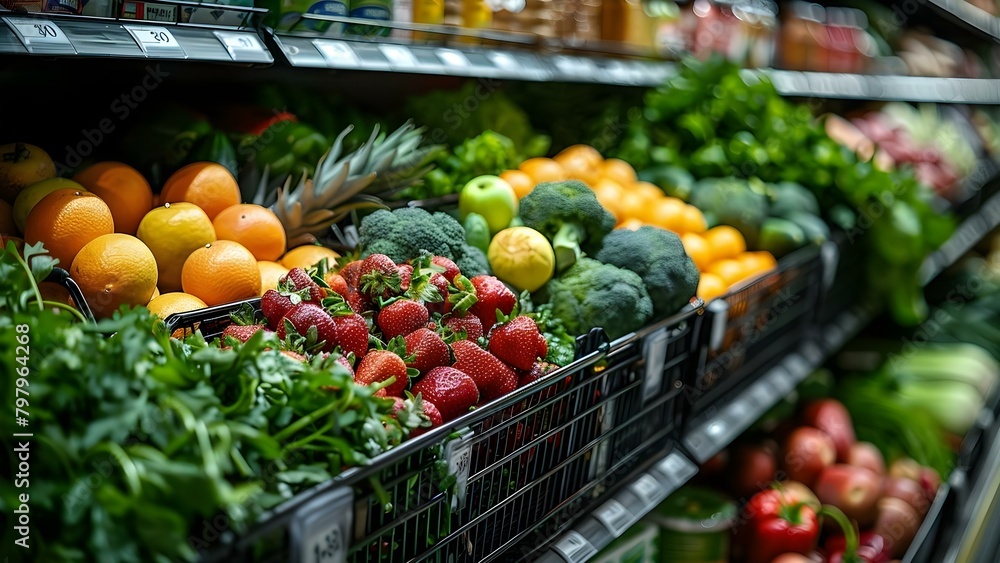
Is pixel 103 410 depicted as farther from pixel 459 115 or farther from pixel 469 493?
pixel 459 115

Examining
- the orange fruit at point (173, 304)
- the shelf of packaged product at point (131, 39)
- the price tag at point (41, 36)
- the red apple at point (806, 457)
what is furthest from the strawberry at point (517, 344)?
the red apple at point (806, 457)

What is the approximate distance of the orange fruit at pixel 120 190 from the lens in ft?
3.84

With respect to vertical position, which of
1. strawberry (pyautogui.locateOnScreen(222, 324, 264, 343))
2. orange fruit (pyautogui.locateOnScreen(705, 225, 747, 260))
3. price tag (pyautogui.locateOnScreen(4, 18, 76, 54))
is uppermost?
price tag (pyautogui.locateOnScreen(4, 18, 76, 54))

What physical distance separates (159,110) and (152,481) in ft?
3.14

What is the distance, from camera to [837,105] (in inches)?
144

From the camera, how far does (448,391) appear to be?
94 cm

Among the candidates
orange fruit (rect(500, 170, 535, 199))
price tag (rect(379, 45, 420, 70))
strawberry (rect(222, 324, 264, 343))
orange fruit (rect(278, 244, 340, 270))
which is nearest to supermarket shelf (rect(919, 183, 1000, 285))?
orange fruit (rect(500, 170, 535, 199))

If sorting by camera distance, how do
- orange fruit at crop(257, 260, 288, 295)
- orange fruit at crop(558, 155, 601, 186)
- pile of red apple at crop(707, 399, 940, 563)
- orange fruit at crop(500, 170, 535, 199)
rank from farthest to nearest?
1. pile of red apple at crop(707, 399, 940, 563)
2. orange fruit at crop(558, 155, 601, 186)
3. orange fruit at crop(500, 170, 535, 199)
4. orange fruit at crop(257, 260, 288, 295)

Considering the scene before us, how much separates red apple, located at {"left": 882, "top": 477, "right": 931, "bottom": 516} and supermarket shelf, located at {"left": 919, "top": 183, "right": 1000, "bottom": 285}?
763 millimetres

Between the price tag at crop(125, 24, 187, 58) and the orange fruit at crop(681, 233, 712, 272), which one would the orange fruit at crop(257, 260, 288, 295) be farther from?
the orange fruit at crop(681, 233, 712, 272)

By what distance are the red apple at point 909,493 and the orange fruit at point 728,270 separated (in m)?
0.92

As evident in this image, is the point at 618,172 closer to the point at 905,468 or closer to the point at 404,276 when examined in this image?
the point at 404,276

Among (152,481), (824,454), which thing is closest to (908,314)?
(824,454)

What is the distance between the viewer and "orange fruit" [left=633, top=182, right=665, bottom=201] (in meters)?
1.91
